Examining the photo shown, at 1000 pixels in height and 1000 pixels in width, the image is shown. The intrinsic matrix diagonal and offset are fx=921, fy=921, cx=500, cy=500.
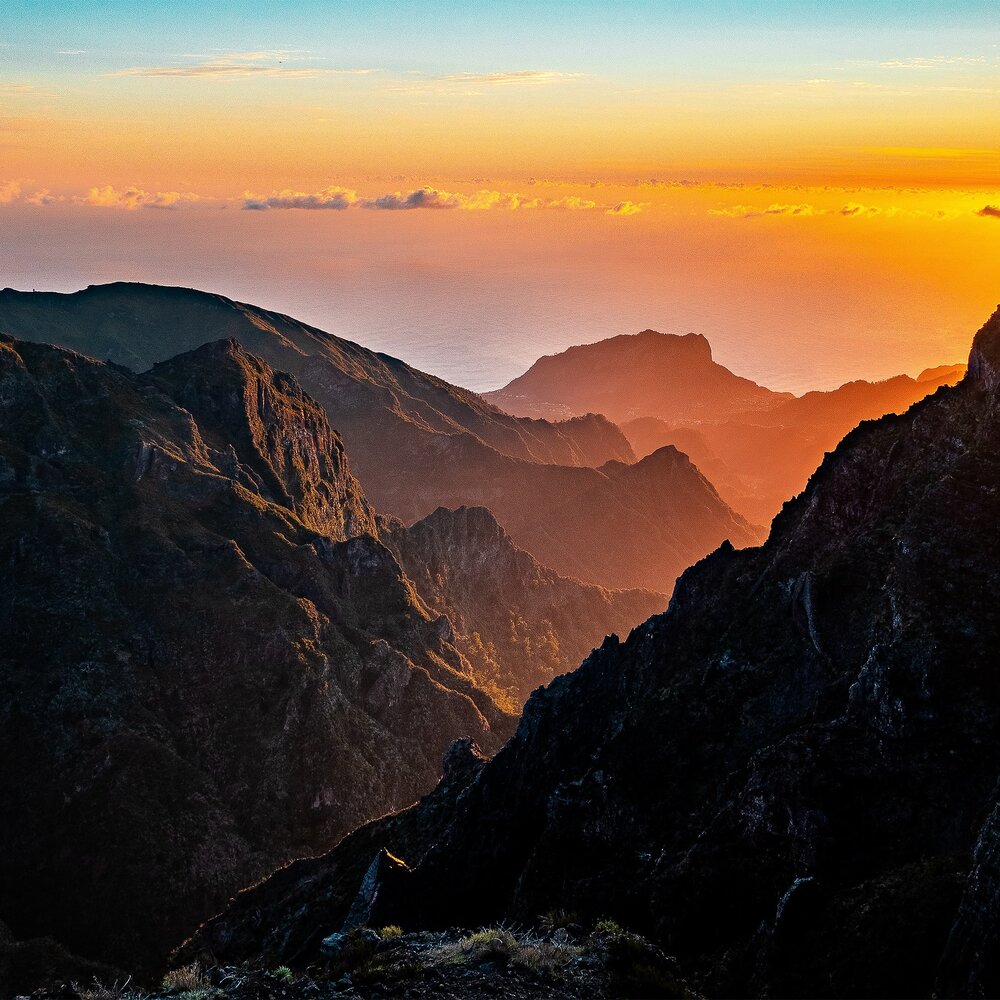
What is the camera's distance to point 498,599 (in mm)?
191250

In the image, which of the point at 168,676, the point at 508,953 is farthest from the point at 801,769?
the point at 168,676

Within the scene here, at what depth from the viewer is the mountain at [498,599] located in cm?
17638

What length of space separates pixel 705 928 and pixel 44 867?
80995 millimetres

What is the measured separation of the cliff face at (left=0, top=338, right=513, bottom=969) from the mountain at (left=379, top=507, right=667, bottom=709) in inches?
1196

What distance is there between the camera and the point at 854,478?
47938 mm

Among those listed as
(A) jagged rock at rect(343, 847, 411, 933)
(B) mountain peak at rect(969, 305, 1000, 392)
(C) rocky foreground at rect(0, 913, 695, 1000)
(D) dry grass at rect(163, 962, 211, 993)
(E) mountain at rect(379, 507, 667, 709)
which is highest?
(B) mountain peak at rect(969, 305, 1000, 392)

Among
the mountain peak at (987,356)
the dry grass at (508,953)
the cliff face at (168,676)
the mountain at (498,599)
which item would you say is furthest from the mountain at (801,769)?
the mountain at (498,599)

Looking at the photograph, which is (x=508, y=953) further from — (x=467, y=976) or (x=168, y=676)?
(x=168, y=676)

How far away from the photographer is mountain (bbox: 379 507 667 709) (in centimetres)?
17638

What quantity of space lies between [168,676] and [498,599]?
90.8 metres

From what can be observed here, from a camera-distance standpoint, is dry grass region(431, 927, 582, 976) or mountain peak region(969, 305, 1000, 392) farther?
mountain peak region(969, 305, 1000, 392)

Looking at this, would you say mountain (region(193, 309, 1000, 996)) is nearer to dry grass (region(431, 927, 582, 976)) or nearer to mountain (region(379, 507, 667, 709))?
dry grass (region(431, 927, 582, 976))

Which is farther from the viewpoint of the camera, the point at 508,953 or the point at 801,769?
the point at 801,769

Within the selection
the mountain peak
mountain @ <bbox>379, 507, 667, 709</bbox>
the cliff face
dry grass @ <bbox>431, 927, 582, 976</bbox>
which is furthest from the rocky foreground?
mountain @ <bbox>379, 507, 667, 709</bbox>
